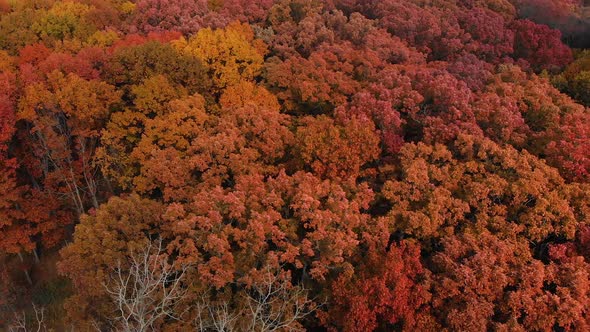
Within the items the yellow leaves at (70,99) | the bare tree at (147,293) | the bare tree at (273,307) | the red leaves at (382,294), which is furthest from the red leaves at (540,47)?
the bare tree at (147,293)

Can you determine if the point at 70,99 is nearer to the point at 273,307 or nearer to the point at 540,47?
the point at 273,307

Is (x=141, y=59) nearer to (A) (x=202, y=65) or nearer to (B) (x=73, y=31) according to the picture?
(A) (x=202, y=65)

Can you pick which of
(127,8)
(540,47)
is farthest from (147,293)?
(127,8)

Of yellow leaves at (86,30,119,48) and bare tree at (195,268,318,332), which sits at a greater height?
bare tree at (195,268,318,332)

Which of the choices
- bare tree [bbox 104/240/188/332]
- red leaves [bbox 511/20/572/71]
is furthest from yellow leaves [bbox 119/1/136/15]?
red leaves [bbox 511/20/572/71]

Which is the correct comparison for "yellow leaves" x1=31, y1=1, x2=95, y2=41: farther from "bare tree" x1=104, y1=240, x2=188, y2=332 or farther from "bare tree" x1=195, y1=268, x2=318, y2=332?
"bare tree" x1=195, y1=268, x2=318, y2=332

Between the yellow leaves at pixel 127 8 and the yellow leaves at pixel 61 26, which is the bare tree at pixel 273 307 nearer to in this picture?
the yellow leaves at pixel 61 26
